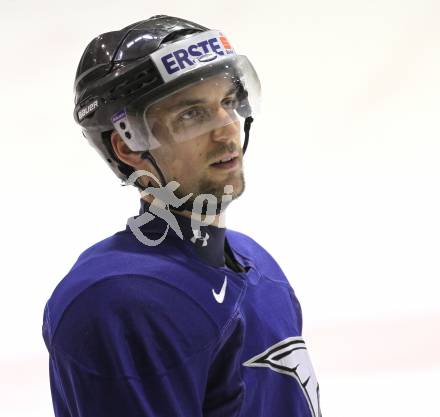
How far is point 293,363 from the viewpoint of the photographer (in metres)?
1.37

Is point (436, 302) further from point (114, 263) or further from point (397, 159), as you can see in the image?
point (114, 263)

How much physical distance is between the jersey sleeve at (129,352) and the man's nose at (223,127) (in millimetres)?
259

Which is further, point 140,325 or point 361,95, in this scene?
point 361,95

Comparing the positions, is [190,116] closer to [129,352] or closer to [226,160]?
[226,160]

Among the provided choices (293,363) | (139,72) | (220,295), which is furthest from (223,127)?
(293,363)

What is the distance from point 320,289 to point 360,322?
0.54 feet

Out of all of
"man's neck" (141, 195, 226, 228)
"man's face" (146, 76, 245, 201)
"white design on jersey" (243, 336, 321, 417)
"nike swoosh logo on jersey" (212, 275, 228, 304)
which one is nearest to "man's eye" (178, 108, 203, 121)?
"man's face" (146, 76, 245, 201)

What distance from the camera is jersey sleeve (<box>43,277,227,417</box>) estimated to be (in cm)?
112

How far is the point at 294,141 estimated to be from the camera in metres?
3.37

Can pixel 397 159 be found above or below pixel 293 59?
below

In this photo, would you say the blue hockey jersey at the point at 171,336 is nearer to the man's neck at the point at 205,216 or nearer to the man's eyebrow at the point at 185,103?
the man's neck at the point at 205,216

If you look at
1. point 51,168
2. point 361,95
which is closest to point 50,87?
point 51,168

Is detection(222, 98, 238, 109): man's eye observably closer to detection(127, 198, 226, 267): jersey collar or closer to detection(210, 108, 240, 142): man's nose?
detection(210, 108, 240, 142): man's nose

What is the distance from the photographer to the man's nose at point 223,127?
1317mm
